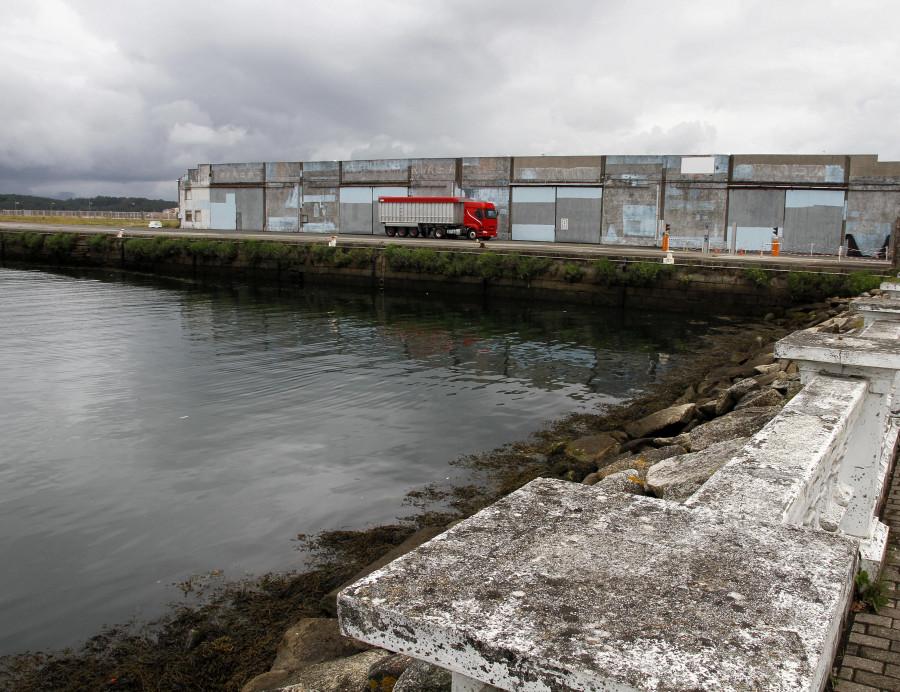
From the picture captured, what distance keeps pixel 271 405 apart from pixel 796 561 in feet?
40.2

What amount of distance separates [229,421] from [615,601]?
37.5ft

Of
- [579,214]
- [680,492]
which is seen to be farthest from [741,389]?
[579,214]

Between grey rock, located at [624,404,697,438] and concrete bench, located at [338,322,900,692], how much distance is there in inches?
323

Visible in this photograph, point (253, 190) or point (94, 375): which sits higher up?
point (253, 190)

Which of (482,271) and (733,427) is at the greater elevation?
(482,271)

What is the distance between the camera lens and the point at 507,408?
13758 millimetres

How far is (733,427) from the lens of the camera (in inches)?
286

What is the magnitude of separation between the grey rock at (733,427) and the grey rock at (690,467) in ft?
2.29

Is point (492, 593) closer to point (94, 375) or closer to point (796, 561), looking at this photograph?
point (796, 561)

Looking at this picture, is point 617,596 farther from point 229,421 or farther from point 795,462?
point 229,421

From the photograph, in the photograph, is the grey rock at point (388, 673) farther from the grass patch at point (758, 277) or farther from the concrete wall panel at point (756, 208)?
the concrete wall panel at point (756, 208)

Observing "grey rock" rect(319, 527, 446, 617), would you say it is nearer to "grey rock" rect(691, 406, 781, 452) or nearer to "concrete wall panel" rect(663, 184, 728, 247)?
"grey rock" rect(691, 406, 781, 452)

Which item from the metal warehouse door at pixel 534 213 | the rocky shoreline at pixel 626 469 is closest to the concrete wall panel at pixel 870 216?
the metal warehouse door at pixel 534 213

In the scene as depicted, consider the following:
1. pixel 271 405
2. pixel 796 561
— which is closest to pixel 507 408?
pixel 271 405
